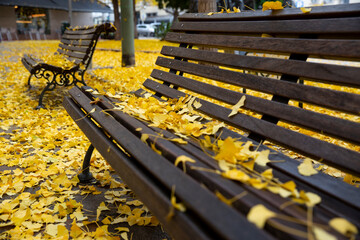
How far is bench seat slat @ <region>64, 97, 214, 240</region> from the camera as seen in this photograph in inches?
34.3

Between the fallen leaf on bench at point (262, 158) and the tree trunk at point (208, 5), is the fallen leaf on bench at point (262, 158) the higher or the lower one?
the lower one

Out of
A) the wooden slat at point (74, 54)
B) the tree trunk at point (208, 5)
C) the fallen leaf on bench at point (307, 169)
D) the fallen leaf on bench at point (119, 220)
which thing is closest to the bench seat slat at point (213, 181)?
the fallen leaf on bench at point (307, 169)

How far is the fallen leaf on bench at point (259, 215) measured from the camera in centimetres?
80

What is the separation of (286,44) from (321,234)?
3.70 ft

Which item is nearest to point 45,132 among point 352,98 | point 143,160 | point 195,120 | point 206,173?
point 195,120

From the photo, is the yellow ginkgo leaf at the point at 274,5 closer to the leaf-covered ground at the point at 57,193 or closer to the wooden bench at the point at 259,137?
the wooden bench at the point at 259,137

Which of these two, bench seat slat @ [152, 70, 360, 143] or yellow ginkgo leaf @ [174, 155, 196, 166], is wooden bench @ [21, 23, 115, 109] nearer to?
bench seat slat @ [152, 70, 360, 143]

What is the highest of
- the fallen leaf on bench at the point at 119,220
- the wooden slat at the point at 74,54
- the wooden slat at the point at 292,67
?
the wooden slat at the point at 292,67

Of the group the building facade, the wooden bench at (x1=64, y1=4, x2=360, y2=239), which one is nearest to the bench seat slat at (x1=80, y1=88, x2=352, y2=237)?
the wooden bench at (x1=64, y1=4, x2=360, y2=239)

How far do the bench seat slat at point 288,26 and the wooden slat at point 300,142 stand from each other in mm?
511

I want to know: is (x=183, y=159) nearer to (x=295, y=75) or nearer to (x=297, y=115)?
(x=297, y=115)

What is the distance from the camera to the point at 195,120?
1.89 meters

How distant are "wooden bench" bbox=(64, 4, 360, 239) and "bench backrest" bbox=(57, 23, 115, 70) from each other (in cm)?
243

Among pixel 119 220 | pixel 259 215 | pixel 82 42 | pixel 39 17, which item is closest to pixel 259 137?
pixel 259 215
